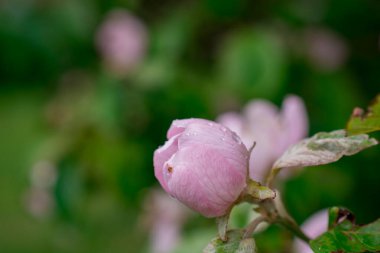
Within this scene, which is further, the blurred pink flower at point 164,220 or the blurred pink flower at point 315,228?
the blurred pink flower at point 164,220

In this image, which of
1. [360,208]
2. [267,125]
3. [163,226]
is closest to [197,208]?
[267,125]

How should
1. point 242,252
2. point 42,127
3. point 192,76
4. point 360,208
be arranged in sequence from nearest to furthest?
point 242,252 < point 360,208 < point 192,76 < point 42,127

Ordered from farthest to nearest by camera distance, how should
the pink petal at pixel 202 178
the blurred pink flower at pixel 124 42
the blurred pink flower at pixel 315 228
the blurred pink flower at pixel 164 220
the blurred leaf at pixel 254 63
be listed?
the blurred pink flower at pixel 124 42 < the blurred leaf at pixel 254 63 < the blurred pink flower at pixel 164 220 < the blurred pink flower at pixel 315 228 < the pink petal at pixel 202 178

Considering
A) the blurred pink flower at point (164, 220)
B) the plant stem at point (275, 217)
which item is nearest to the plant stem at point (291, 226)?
the plant stem at point (275, 217)

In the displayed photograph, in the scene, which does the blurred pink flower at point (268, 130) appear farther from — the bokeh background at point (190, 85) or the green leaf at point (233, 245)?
the bokeh background at point (190, 85)

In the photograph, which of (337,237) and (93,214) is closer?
(337,237)

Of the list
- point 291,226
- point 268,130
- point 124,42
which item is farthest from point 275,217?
point 124,42

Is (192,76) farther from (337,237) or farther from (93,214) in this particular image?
(93,214)
